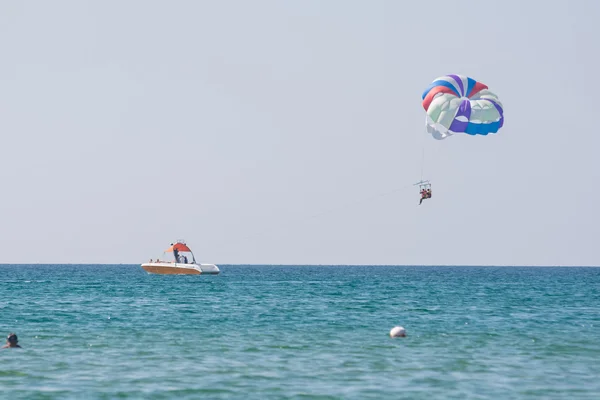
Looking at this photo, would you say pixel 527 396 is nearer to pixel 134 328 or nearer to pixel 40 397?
pixel 40 397

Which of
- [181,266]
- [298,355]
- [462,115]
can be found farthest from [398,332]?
[181,266]

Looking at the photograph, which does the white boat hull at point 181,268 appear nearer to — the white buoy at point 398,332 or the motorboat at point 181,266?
the motorboat at point 181,266

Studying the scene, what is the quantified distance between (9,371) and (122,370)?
12.0 feet

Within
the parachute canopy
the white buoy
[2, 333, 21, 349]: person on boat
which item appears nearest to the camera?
[2, 333, 21, 349]: person on boat

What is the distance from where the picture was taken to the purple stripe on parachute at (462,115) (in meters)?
58.1

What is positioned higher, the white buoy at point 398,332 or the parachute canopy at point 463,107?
the parachute canopy at point 463,107

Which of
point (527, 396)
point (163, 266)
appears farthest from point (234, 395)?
point (163, 266)

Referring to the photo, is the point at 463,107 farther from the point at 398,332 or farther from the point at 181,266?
the point at 181,266

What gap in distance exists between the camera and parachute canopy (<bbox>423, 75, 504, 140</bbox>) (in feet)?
190

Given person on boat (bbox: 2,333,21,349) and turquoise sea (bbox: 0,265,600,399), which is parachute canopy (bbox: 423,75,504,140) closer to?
turquoise sea (bbox: 0,265,600,399)

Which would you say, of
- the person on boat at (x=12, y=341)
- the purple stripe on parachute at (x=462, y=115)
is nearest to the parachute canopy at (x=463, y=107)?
the purple stripe on parachute at (x=462, y=115)

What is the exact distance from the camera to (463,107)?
58.2 meters

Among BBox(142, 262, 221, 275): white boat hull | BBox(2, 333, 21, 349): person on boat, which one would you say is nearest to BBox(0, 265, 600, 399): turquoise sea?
BBox(2, 333, 21, 349): person on boat

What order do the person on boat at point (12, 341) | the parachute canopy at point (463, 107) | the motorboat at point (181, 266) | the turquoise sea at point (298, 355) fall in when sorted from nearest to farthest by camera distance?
the turquoise sea at point (298, 355)
the person on boat at point (12, 341)
the parachute canopy at point (463, 107)
the motorboat at point (181, 266)
